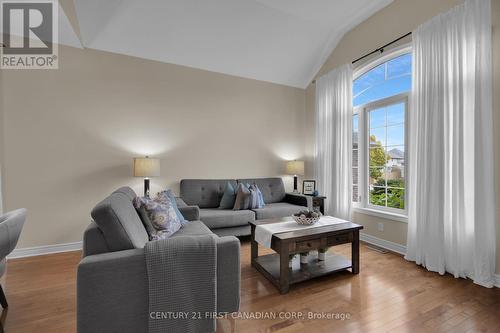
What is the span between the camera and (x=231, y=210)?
11.0ft

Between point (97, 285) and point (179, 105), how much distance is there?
2949mm

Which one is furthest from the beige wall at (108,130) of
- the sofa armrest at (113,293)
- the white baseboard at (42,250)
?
the sofa armrest at (113,293)

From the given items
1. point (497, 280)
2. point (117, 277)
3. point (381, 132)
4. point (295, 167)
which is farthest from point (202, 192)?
point (497, 280)

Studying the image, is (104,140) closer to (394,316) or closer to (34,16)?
(34,16)

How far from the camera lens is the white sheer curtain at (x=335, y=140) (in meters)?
3.66

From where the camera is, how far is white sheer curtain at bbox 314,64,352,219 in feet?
12.0

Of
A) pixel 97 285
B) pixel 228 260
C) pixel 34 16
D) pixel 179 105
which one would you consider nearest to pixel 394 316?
pixel 228 260

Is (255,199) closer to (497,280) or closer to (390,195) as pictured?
(390,195)

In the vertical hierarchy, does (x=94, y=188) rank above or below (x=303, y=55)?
below

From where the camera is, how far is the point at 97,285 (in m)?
1.24

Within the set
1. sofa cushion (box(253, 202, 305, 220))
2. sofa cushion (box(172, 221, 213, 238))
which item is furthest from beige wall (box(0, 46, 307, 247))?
sofa cushion (box(172, 221, 213, 238))

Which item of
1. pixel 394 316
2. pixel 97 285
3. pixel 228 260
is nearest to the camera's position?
pixel 97 285

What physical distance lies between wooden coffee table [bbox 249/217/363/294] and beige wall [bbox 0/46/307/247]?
1.94m

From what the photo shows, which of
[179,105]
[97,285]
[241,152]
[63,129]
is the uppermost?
[179,105]
